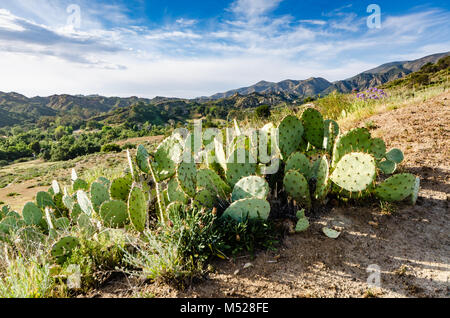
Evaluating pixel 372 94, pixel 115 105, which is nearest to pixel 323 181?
pixel 372 94

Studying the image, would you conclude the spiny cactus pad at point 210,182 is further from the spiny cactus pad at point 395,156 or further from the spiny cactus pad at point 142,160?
the spiny cactus pad at point 395,156

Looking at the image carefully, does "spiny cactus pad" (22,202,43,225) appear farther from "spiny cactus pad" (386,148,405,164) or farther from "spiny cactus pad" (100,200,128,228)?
"spiny cactus pad" (386,148,405,164)

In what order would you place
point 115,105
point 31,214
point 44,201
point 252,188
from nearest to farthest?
1. point 252,188
2. point 31,214
3. point 44,201
4. point 115,105

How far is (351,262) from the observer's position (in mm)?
1888

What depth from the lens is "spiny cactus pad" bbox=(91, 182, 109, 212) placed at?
2766mm

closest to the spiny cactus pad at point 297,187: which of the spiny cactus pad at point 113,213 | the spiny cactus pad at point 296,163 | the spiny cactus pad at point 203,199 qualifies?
the spiny cactus pad at point 296,163

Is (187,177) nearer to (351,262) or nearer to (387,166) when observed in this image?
(351,262)

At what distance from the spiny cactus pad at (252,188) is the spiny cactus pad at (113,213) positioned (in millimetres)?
1103

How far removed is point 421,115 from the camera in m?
4.91

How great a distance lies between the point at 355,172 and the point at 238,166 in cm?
108

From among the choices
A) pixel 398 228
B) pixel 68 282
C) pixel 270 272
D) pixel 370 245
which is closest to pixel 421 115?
pixel 398 228

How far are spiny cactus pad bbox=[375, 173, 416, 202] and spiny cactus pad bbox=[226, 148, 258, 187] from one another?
129 cm

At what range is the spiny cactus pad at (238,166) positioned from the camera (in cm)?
259

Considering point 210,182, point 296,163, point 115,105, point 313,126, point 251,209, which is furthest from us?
point 115,105
